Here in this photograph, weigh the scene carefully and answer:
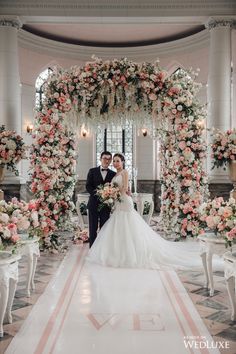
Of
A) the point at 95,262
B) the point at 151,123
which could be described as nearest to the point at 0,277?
the point at 95,262

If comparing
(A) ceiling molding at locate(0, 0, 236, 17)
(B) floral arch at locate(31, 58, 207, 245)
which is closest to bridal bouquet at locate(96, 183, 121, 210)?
(B) floral arch at locate(31, 58, 207, 245)

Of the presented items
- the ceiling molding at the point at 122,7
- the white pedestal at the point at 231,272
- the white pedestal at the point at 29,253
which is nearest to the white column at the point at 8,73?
the ceiling molding at the point at 122,7

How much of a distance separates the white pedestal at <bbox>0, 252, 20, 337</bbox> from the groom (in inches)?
167

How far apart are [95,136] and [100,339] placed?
13.4 m

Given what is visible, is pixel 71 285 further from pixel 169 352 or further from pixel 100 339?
pixel 169 352

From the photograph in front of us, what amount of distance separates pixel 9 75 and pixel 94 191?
14.6 feet

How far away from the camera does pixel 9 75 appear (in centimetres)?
1116

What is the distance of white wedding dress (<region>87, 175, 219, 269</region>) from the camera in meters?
7.37

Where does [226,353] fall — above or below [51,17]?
below

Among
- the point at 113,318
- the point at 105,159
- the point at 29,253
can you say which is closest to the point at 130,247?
the point at 105,159

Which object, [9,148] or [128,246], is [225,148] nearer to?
[128,246]

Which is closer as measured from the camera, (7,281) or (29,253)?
(7,281)

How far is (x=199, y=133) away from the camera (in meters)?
9.39

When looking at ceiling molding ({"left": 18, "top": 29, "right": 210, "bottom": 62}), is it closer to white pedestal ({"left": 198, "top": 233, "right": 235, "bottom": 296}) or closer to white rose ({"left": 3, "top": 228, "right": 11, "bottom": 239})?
white pedestal ({"left": 198, "top": 233, "right": 235, "bottom": 296})
